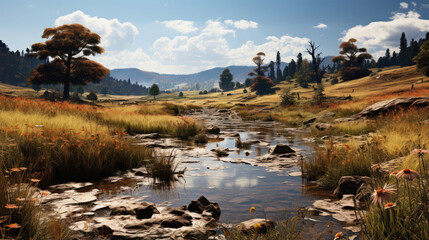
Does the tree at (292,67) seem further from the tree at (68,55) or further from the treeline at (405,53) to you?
the tree at (68,55)

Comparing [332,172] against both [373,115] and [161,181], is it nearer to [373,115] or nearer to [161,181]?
[161,181]

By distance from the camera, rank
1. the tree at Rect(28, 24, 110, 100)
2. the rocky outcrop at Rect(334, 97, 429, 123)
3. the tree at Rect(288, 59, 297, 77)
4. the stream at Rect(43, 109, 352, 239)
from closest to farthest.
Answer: the stream at Rect(43, 109, 352, 239) → the rocky outcrop at Rect(334, 97, 429, 123) → the tree at Rect(28, 24, 110, 100) → the tree at Rect(288, 59, 297, 77)

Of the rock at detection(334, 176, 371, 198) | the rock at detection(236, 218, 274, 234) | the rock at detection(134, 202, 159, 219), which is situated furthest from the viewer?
the rock at detection(334, 176, 371, 198)

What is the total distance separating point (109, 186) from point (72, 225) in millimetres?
2077

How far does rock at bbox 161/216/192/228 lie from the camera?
3.58 m

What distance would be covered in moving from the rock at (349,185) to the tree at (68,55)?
3795 cm

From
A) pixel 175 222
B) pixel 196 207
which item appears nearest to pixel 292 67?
pixel 196 207

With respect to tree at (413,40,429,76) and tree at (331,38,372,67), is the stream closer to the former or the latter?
tree at (413,40,429,76)

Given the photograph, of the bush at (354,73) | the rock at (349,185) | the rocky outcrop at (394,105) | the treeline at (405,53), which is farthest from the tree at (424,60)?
the treeline at (405,53)

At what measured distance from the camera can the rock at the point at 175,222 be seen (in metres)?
3.58

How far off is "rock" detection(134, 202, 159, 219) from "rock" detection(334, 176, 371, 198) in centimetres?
335

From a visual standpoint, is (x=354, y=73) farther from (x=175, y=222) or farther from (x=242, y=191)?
(x=175, y=222)

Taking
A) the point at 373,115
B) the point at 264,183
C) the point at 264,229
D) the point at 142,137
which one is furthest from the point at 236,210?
the point at 373,115

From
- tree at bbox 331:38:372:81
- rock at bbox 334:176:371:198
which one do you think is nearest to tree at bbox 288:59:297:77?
tree at bbox 331:38:372:81
